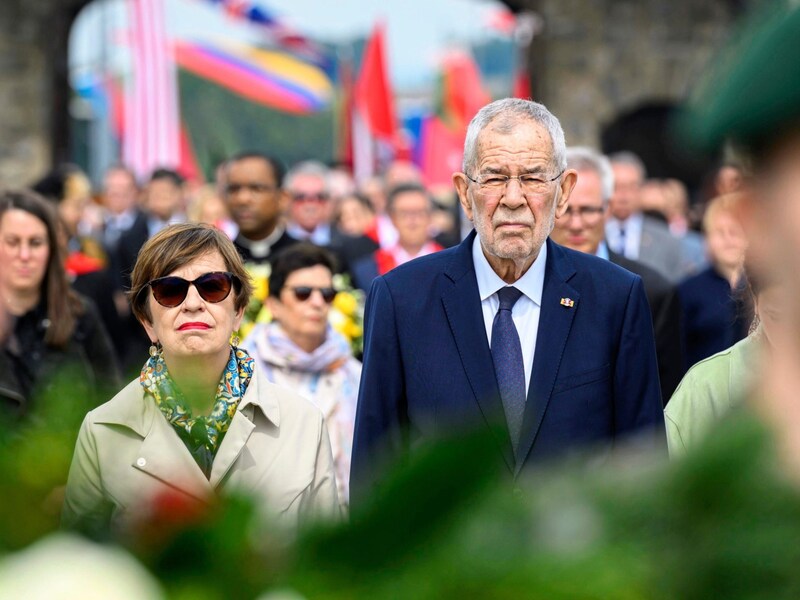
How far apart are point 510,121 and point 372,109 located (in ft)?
43.0

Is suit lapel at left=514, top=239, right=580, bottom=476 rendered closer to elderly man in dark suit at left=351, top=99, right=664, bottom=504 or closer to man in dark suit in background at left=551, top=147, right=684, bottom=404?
elderly man in dark suit at left=351, top=99, right=664, bottom=504

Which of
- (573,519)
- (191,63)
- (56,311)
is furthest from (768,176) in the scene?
(191,63)

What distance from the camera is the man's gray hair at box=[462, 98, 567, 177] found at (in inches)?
159

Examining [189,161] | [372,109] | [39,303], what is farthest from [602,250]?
[189,161]

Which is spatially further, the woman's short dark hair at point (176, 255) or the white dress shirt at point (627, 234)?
the white dress shirt at point (627, 234)

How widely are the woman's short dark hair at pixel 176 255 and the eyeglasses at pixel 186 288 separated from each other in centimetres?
3

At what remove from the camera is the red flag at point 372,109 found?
55.8 feet

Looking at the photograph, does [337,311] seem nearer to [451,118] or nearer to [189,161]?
[189,161]

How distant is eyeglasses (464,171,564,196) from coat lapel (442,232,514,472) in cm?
18

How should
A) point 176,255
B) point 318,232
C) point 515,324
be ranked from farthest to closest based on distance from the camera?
point 318,232
point 176,255
point 515,324

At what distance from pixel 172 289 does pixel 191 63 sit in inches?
878

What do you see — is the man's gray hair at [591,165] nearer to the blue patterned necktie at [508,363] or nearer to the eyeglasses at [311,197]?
the blue patterned necktie at [508,363]

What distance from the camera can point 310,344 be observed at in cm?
595

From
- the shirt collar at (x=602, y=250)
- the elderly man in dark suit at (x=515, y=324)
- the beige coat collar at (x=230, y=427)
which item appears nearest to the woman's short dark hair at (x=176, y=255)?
the beige coat collar at (x=230, y=427)
